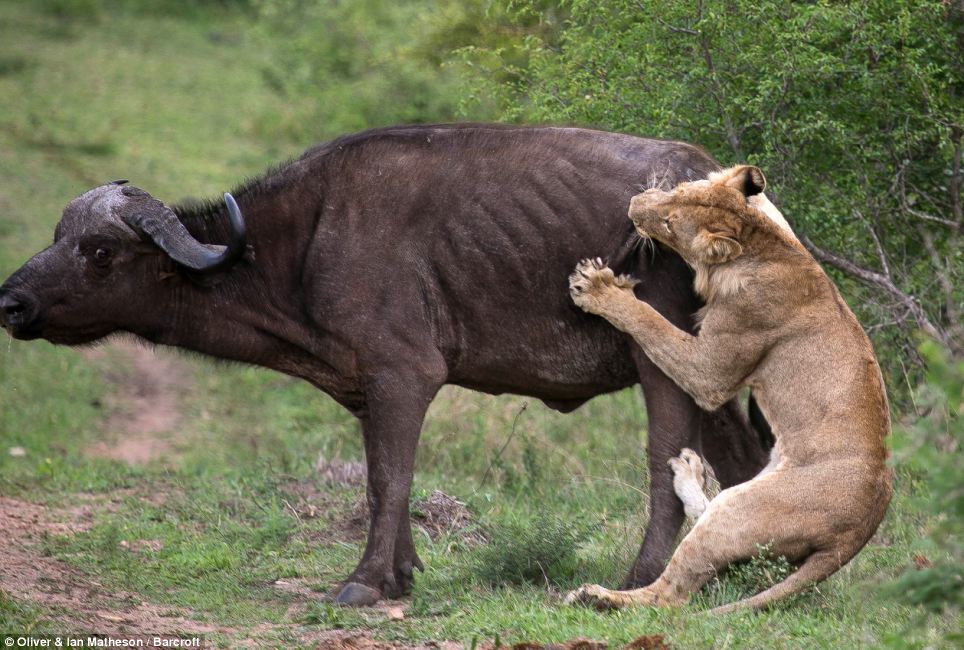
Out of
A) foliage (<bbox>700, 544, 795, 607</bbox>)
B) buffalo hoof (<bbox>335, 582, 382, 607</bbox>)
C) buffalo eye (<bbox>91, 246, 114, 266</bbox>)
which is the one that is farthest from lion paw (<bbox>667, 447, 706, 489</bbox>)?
buffalo eye (<bbox>91, 246, 114, 266</bbox>)

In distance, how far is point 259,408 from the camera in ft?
43.1

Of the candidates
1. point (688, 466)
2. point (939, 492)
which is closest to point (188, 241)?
point (688, 466)

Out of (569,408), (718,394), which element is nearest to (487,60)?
(569,408)

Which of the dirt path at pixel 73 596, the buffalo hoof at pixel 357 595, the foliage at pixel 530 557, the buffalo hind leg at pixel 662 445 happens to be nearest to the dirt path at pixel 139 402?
the dirt path at pixel 73 596

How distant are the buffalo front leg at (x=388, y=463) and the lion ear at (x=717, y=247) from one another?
153 cm

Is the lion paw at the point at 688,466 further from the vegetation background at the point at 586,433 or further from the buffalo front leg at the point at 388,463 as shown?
the buffalo front leg at the point at 388,463

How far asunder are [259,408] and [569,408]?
6719 millimetres

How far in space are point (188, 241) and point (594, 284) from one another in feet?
7.09

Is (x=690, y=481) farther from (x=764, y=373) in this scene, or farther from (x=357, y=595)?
(x=357, y=595)

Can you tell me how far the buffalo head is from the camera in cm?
670

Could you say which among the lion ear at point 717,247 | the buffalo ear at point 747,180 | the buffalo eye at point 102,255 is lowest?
the lion ear at point 717,247

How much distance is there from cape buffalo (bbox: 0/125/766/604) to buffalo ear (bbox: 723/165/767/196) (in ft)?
0.81

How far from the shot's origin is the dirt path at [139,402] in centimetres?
1170

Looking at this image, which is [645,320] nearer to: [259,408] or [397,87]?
[259,408]
